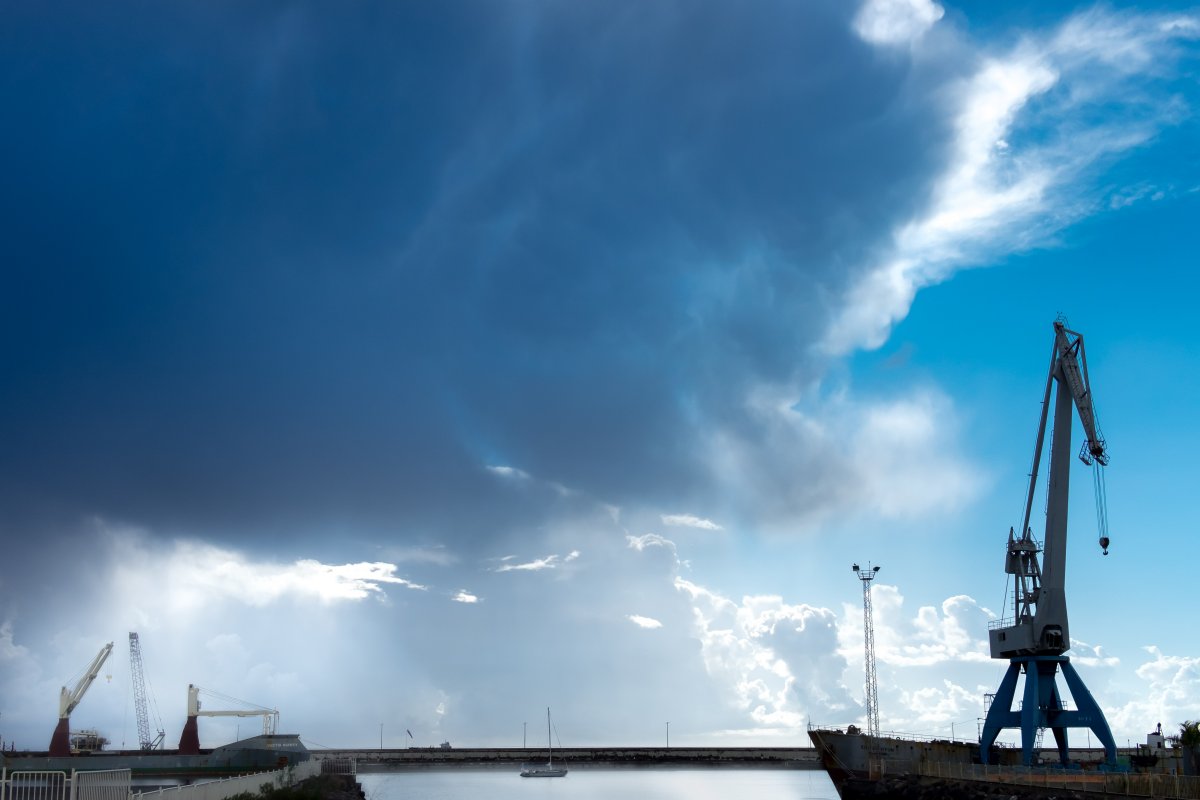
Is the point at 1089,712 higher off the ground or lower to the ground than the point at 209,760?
higher

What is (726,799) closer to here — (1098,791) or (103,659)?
(1098,791)

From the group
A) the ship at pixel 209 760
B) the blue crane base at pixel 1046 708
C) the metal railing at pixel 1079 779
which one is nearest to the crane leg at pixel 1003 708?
A: the blue crane base at pixel 1046 708

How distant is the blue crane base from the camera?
236ft

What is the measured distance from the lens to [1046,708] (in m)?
74.4

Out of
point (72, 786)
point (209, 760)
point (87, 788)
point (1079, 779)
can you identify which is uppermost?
point (72, 786)

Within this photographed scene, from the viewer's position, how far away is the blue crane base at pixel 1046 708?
72.1 meters

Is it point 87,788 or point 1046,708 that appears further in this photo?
point 1046,708

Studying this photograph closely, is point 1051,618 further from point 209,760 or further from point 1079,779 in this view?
point 209,760

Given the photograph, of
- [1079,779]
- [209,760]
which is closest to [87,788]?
[1079,779]

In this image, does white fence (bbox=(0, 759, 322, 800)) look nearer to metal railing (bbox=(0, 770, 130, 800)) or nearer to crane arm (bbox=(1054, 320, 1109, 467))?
metal railing (bbox=(0, 770, 130, 800))

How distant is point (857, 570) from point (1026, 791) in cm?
5512

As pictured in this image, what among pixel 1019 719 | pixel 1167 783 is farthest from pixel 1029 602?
pixel 1167 783

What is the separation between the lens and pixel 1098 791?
53219 millimetres

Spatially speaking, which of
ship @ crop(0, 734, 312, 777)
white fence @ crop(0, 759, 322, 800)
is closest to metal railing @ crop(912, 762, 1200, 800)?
white fence @ crop(0, 759, 322, 800)
